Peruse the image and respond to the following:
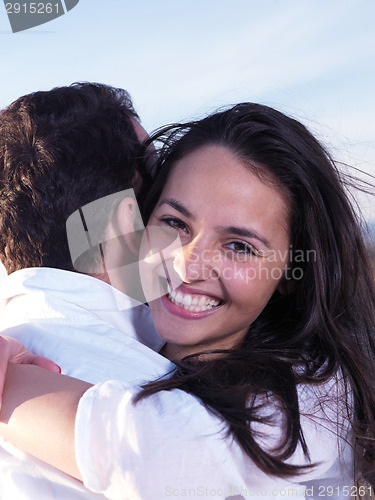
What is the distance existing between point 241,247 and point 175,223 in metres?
0.23

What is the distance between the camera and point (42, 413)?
4.10 feet

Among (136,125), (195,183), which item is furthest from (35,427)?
(136,125)

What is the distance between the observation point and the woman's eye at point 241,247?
6.17 feet

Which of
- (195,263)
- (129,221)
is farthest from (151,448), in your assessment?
(129,221)

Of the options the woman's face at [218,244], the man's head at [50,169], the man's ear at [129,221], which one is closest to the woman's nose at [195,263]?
the woman's face at [218,244]

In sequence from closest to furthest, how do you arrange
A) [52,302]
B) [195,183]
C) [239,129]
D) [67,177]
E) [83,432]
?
1. [83,432]
2. [52,302]
3. [67,177]
4. [195,183]
5. [239,129]

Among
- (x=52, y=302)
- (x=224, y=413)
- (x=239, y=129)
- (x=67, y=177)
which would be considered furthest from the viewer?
(x=239, y=129)

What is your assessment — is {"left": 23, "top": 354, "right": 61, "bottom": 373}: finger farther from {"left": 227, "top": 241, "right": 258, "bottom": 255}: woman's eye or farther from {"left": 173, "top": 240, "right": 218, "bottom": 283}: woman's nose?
{"left": 227, "top": 241, "right": 258, "bottom": 255}: woman's eye

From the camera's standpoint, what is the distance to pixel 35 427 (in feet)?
4.10

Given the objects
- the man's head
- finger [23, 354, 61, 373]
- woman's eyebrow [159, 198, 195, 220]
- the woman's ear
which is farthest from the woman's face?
finger [23, 354, 61, 373]

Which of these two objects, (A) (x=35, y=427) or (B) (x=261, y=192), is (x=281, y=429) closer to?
(A) (x=35, y=427)

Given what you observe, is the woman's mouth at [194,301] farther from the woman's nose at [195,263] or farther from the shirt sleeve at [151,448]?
the shirt sleeve at [151,448]

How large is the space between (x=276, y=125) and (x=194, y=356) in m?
0.87

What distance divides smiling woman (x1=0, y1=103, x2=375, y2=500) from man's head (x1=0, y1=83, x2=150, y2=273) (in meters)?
0.25
